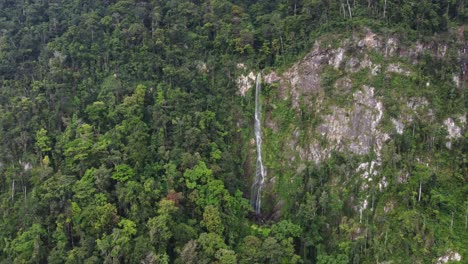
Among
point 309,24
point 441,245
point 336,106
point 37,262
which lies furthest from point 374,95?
point 37,262

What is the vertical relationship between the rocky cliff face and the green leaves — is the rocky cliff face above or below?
above

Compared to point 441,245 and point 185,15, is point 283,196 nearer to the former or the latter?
point 441,245

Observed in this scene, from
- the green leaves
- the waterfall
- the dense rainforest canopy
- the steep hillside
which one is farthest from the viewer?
the waterfall

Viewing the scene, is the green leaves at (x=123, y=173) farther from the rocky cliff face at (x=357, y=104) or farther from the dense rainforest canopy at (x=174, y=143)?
the rocky cliff face at (x=357, y=104)

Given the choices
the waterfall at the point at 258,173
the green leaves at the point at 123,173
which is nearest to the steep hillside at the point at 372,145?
the waterfall at the point at 258,173

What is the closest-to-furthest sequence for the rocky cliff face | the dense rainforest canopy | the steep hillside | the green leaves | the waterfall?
the dense rainforest canopy
the steep hillside
the green leaves
the rocky cliff face
the waterfall

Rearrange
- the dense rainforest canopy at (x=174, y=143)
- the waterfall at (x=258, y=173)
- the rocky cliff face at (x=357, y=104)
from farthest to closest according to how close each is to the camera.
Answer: the waterfall at (x=258, y=173) → the rocky cliff face at (x=357, y=104) → the dense rainforest canopy at (x=174, y=143)

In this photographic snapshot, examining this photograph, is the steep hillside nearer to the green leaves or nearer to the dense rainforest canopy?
the dense rainforest canopy

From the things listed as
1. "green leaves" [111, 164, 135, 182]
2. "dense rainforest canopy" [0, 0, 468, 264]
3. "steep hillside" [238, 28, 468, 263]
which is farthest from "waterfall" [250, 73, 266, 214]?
"green leaves" [111, 164, 135, 182]
